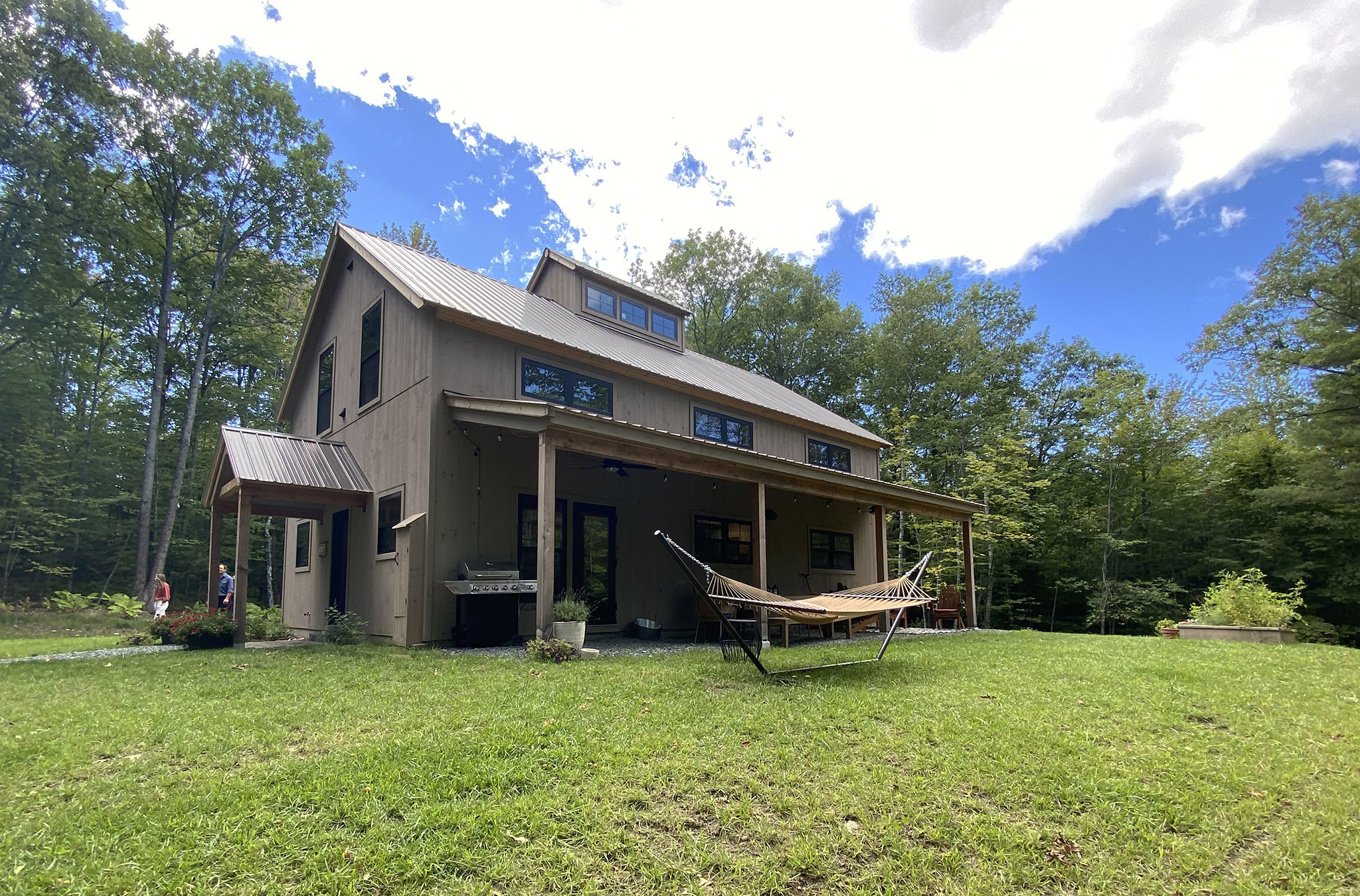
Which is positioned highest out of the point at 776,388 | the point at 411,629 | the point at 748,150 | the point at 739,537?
the point at 748,150

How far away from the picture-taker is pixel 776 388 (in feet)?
63.8

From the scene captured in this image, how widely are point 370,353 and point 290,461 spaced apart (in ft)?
7.47

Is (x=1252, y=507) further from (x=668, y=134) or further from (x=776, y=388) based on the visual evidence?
(x=668, y=134)

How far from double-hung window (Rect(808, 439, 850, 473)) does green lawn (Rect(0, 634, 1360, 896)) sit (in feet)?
36.8

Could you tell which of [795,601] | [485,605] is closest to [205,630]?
[485,605]

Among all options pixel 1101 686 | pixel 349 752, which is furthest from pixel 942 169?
pixel 349 752

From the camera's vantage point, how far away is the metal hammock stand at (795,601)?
5551 millimetres

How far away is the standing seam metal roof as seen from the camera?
9.25m

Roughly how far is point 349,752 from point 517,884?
5.48ft

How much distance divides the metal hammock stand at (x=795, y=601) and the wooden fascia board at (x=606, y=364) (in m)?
5.06

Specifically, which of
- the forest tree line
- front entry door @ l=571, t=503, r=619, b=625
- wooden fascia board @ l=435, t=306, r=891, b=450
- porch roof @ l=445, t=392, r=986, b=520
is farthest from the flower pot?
the forest tree line

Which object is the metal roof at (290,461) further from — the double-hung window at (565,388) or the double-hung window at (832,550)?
the double-hung window at (832,550)

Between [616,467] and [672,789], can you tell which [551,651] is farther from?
[616,467]

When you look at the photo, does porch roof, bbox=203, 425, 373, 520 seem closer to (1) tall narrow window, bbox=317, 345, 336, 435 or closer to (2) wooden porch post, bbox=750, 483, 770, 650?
(1) tall narrow window, bbox=317, 345, 336, 435
